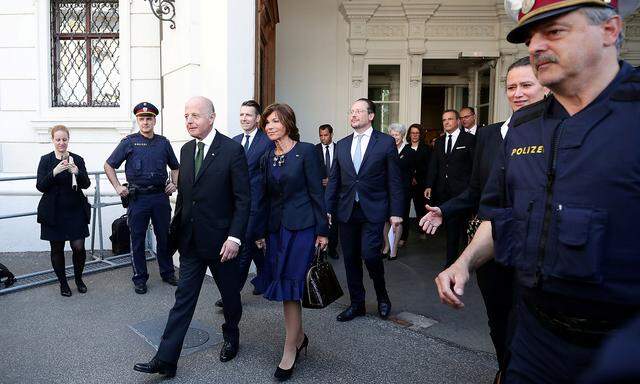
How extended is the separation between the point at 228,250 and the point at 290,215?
19.8 inches

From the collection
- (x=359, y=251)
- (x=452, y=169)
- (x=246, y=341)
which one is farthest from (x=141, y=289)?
(x=452, y=169)

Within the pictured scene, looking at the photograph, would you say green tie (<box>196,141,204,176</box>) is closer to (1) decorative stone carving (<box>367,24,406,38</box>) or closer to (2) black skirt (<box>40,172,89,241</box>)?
(2) black skirt (<box>40,172,89,241</box>)

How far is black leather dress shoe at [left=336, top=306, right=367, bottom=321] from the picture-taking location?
4.34 meters

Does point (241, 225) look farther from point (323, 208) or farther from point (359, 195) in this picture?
point (359, 195)

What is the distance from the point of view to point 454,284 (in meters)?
1.71

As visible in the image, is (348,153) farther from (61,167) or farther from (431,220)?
(61,167)

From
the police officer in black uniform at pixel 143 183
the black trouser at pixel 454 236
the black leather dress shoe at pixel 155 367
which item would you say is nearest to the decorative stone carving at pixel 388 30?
the black trouser at pixel 454 236

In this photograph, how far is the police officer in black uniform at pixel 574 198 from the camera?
135 centimetres

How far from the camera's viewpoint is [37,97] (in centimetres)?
709

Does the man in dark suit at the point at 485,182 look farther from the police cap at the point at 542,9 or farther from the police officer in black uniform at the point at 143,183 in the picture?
the police officer in black uniform at the point at 143,183

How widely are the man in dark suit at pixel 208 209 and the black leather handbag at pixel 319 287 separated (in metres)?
0.55

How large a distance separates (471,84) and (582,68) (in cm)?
927

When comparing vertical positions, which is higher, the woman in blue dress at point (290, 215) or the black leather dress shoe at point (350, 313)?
the woman in blue dress at point (290, 215)

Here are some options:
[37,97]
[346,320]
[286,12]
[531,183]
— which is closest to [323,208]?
[346,320]
